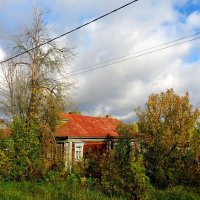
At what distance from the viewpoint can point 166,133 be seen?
75.5 ft

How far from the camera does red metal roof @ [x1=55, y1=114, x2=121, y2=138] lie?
31664 mm

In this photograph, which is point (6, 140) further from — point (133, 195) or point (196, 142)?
point (196, 142)

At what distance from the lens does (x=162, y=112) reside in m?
24.0

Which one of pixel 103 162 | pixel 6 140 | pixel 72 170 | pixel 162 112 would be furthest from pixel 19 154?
pixel 162 112

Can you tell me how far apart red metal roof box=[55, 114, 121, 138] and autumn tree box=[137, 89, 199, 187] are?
7.23 meters

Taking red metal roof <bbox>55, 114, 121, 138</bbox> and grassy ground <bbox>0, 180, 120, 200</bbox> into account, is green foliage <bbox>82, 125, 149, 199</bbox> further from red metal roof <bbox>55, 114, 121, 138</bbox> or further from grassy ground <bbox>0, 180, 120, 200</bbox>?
red metal roof <bbox>55, 114, 121, 138</bbox>

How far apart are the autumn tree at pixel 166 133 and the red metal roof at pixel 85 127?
7.23 metres

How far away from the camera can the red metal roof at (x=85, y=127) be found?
1247 inches

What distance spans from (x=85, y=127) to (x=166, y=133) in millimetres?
12523

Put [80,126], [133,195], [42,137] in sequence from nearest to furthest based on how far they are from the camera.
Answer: [133,195] < [42,137] < [80,126]

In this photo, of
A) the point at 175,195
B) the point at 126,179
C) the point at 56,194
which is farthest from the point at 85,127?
the point at 56,194

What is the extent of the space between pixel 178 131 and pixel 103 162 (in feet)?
21.4

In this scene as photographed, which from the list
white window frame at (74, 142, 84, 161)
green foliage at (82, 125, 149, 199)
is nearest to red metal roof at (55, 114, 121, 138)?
white window frame at (74, 142, 84, 161)

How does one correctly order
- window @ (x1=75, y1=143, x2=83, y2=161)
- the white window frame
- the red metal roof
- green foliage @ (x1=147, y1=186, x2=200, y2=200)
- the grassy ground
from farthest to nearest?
the red metal roof → window @ (x1=75, y1=143, x2=83, y2=161) → the white window frame → green foliage @ (x1=147, y1=186, x2=200, y2=200) → the grassy ground
